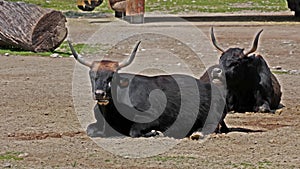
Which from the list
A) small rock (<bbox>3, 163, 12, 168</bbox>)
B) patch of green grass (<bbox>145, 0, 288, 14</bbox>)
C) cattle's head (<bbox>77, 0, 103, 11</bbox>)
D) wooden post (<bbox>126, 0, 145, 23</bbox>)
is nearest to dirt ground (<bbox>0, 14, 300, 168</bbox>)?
small rock (<bbox>3, 163, 12, 168</bbox>)

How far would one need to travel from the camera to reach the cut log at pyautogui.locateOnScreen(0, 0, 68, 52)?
680 inches

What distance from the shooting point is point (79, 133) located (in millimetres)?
9117

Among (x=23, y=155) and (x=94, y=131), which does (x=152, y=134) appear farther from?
(x=23, y=155)

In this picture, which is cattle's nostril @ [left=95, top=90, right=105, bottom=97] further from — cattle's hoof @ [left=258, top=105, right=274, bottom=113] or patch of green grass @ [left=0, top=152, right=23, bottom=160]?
cattle's hoof @ [left=258, top=105, right=274, bottom=113]

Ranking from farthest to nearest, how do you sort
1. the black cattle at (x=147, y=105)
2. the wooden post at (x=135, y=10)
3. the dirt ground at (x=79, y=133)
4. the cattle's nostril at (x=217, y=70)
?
the wooden post at (x=135, y=10), the cattle's nostril at (x=217, y=70), the black cattle at (x=147, y=105), the dirt ground at (x=79, y=133)

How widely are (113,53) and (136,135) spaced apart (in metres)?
9.32

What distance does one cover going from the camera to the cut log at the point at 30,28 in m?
17.3

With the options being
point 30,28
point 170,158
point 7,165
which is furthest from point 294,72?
point 7,165

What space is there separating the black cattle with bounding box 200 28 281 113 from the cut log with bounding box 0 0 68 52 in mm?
6519

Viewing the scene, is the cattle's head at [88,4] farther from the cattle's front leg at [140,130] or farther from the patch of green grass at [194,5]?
the cattle's front leg at [140,130]

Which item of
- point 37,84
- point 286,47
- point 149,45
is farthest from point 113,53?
point 37,84

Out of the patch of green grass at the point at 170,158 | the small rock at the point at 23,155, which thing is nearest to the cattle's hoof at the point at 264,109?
the patch of green grass at the point at 170,158

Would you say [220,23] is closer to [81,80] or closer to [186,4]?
[186,4]

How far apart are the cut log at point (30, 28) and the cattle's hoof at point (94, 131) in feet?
27.8
